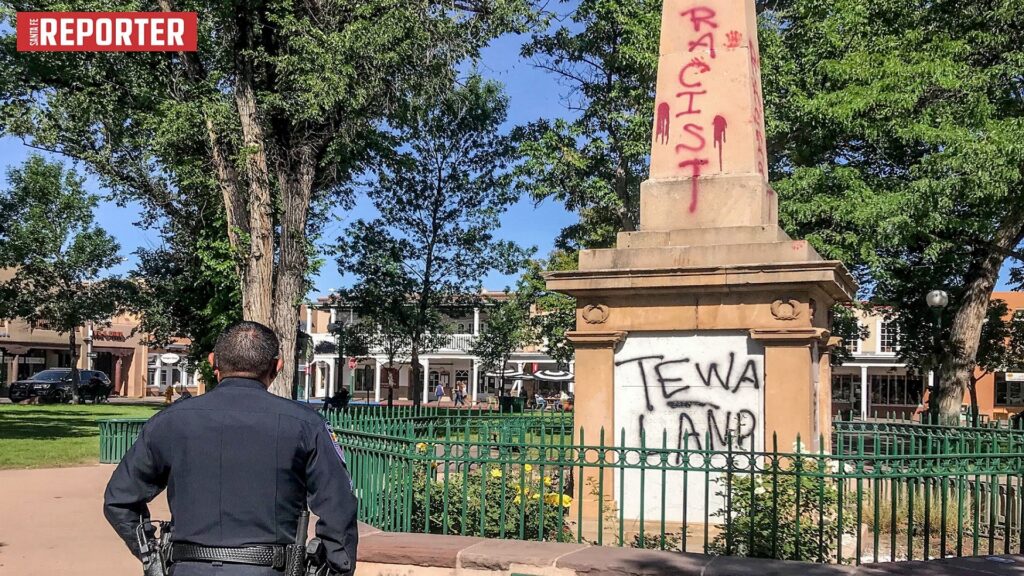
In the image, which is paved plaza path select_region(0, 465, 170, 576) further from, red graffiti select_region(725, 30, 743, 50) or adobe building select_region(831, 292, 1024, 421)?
adobe building select_region(831, 292, 1024, 421)

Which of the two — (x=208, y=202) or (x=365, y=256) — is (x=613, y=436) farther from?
(x=365, y=256)

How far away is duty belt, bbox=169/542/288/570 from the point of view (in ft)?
10.4

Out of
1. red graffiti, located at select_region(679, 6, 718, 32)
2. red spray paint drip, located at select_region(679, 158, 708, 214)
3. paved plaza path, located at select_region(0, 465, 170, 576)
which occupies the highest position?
red graffiti, located at select_region(679, 6, 718, 32)

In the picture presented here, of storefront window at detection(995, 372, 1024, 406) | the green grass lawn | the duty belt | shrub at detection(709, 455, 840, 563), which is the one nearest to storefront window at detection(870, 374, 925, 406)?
storefront window at detection(995, 372, 1024, 406)

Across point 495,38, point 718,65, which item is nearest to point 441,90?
point 495,38

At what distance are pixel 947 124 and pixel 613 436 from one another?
1154cm

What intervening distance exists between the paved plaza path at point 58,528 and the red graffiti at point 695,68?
20.6 feet

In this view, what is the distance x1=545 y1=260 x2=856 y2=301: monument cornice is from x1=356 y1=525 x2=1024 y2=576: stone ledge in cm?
267

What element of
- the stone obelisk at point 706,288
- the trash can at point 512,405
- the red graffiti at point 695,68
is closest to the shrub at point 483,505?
the stone obelisk at point 706,288

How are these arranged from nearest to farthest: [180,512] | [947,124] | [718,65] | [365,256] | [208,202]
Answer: [180,512], [718,65], [947,124], [208,202], [365,256]

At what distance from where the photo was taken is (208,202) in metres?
Answer: 19.9

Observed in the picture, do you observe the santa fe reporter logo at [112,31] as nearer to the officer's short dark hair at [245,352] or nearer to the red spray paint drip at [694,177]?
the red spray paint drip at [694,177]

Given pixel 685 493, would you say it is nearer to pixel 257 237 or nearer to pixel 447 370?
pixel 257 237

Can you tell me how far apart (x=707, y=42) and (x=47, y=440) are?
59.0 ft
